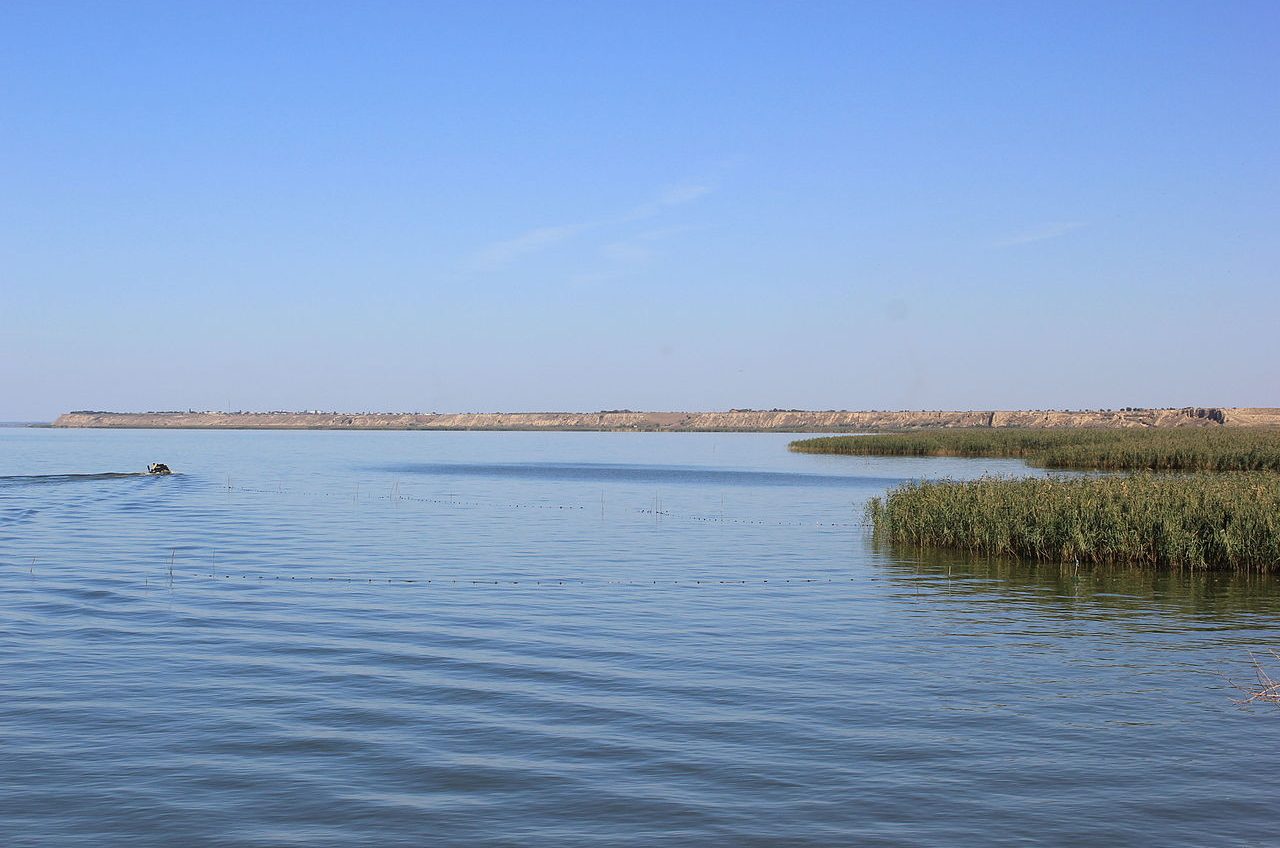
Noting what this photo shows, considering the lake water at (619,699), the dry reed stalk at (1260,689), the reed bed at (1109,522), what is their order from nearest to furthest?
1. the lake water at (619,699)
2. the dry reed stalk at (1260,689)
3. the reed bed at (1109,522)

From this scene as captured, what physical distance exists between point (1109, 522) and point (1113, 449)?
38955mm

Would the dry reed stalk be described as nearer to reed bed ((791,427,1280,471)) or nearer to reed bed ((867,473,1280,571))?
reed bed ((867,473,1280,571))

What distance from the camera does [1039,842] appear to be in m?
9.30

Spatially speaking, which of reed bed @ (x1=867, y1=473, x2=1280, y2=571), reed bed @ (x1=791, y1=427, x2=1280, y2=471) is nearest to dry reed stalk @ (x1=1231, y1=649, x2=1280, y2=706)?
reed bed @ (x1=867, y1=473, x2=1280, y2=571)

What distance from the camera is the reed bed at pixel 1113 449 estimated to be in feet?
187

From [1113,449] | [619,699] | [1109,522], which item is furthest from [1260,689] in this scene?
[1113,449]

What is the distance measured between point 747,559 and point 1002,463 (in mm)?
47783

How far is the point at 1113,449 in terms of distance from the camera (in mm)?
62562

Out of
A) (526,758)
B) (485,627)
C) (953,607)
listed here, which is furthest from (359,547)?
(526,758)

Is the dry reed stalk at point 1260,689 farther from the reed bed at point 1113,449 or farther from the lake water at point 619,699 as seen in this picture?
the reed bed at point 1113,449

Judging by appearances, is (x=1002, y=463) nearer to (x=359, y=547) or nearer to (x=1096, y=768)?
(x=359, y=547)

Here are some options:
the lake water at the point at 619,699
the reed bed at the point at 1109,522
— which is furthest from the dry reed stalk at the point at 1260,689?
the reed bed at the point at 1109,522

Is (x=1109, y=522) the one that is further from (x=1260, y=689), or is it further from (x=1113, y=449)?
(x=1113, y=449)

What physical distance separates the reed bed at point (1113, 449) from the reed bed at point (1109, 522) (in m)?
20.8
